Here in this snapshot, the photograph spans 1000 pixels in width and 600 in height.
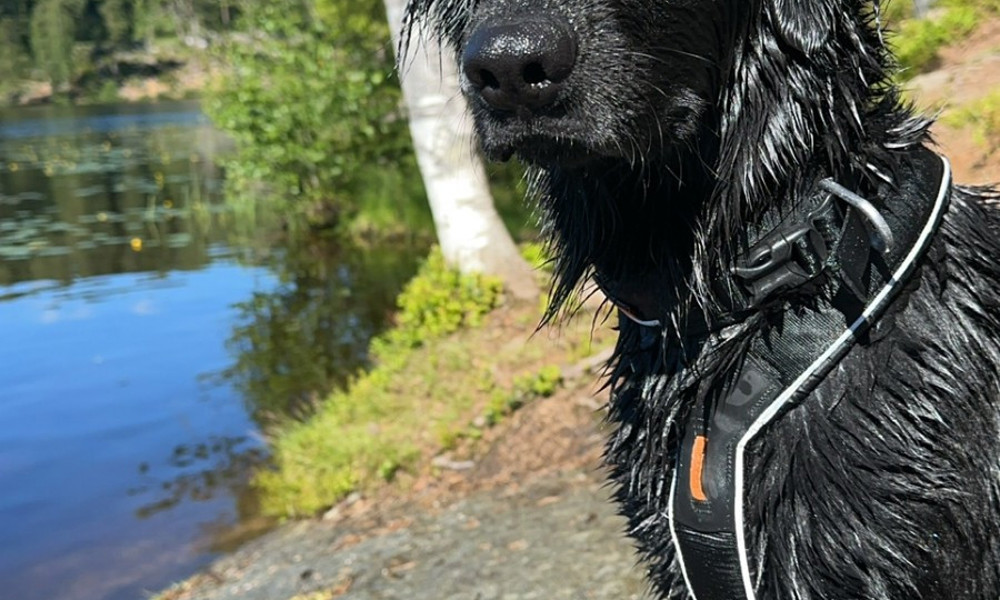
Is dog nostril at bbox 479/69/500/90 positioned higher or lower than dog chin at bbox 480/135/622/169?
higher

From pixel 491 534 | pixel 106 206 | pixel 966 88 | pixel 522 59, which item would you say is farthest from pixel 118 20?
pixel 522 59

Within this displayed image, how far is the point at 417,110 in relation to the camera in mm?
9180

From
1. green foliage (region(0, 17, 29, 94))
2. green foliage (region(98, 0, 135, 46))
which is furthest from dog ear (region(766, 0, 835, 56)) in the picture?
green foliage (region(98, 0, 135, 46))

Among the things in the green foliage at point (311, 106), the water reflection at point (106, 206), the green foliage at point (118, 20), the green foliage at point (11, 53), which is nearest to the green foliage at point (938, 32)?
the green foliage at point (311, 106)

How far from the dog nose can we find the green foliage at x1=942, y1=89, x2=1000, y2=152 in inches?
220

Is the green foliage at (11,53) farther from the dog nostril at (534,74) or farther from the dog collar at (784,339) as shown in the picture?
the dog collar at (784,339)

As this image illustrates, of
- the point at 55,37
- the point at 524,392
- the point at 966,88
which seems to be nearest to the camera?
the point at 524,392

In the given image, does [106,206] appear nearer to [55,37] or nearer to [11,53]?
[11,53]

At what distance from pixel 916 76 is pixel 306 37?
11279 millimetres

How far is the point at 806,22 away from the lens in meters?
2.05

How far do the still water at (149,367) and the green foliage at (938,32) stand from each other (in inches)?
260

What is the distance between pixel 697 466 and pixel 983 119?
18.7 ft

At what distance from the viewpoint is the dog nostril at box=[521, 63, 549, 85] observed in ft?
6.31

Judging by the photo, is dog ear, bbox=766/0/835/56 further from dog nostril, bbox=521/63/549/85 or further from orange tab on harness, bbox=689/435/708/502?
orange tab on harness, bbox=689/435/708/502
